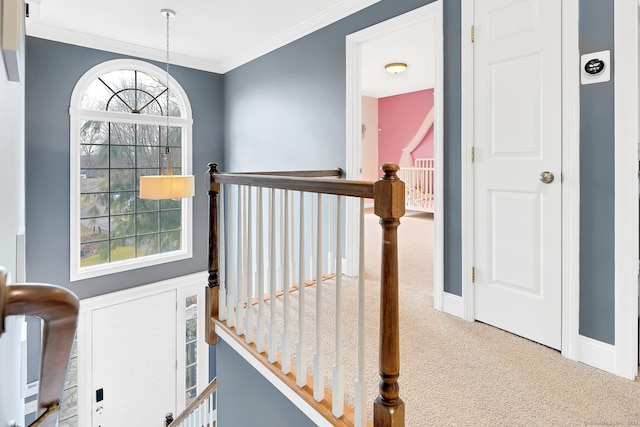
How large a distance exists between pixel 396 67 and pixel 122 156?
3.86m

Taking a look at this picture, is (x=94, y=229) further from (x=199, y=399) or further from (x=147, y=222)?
(x=199, y=399)

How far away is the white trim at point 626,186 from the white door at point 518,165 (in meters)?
0.24

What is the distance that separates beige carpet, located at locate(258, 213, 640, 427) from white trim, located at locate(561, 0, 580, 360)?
0.69 ft

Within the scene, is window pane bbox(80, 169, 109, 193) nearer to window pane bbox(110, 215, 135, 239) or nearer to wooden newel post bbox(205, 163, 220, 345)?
window pane bbox(110, 215, 135, 239)

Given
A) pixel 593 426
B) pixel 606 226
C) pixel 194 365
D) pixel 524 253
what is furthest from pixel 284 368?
pixel 194 365

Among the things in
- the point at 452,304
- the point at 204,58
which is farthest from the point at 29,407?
the point at 204,58

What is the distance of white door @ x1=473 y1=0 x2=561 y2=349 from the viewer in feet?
6.34

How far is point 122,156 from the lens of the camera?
14.7 ft

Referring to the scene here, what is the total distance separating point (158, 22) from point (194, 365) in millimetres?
4167

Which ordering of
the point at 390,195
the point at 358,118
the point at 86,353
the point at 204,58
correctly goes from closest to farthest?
1. the point at 390,195
2. the point at 358,118
3. the point at 86,353
4. the point at 204,58

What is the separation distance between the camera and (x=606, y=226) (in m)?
1.78

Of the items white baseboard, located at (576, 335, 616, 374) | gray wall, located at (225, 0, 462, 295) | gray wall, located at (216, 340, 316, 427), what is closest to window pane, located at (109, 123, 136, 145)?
gray wall, located at (225, 0, 462, 295)

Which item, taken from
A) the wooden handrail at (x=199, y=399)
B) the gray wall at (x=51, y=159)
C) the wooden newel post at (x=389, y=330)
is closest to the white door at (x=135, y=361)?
the gray wall at (x=51, y=159)

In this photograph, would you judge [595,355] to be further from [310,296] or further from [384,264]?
[310,296]
